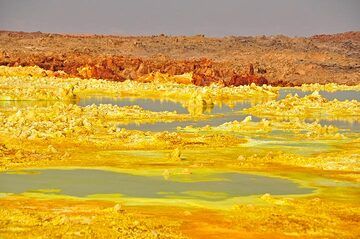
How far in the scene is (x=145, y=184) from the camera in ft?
45.4

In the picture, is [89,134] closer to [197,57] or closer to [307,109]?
[307,109]

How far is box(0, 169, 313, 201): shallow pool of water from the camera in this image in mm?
12953

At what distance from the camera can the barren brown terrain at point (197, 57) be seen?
2692 inches

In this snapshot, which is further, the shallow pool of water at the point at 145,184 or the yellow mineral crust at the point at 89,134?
the yellow mineral crust at the point at 89,134

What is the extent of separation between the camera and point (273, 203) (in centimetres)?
1220

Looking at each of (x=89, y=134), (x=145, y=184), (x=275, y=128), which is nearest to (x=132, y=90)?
(x=275, y=128)

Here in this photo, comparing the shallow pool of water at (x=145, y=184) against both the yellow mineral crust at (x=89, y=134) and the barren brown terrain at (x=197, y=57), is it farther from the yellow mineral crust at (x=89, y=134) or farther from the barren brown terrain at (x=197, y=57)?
the barren brown terrain at (x=197, y=57)

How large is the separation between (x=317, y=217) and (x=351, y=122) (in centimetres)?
2008

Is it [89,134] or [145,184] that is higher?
[89,134]

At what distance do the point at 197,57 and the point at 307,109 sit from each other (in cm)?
6262

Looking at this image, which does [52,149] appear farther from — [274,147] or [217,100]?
[217,100]

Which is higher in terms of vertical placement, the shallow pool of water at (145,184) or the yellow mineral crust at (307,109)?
the yellow mineral crust at (307,109)

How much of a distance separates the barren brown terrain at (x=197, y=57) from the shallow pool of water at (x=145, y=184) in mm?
48954

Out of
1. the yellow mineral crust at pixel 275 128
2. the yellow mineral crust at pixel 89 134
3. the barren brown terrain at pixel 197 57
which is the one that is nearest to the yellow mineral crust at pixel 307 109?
the yellow mineral crust at pixel 275 128
